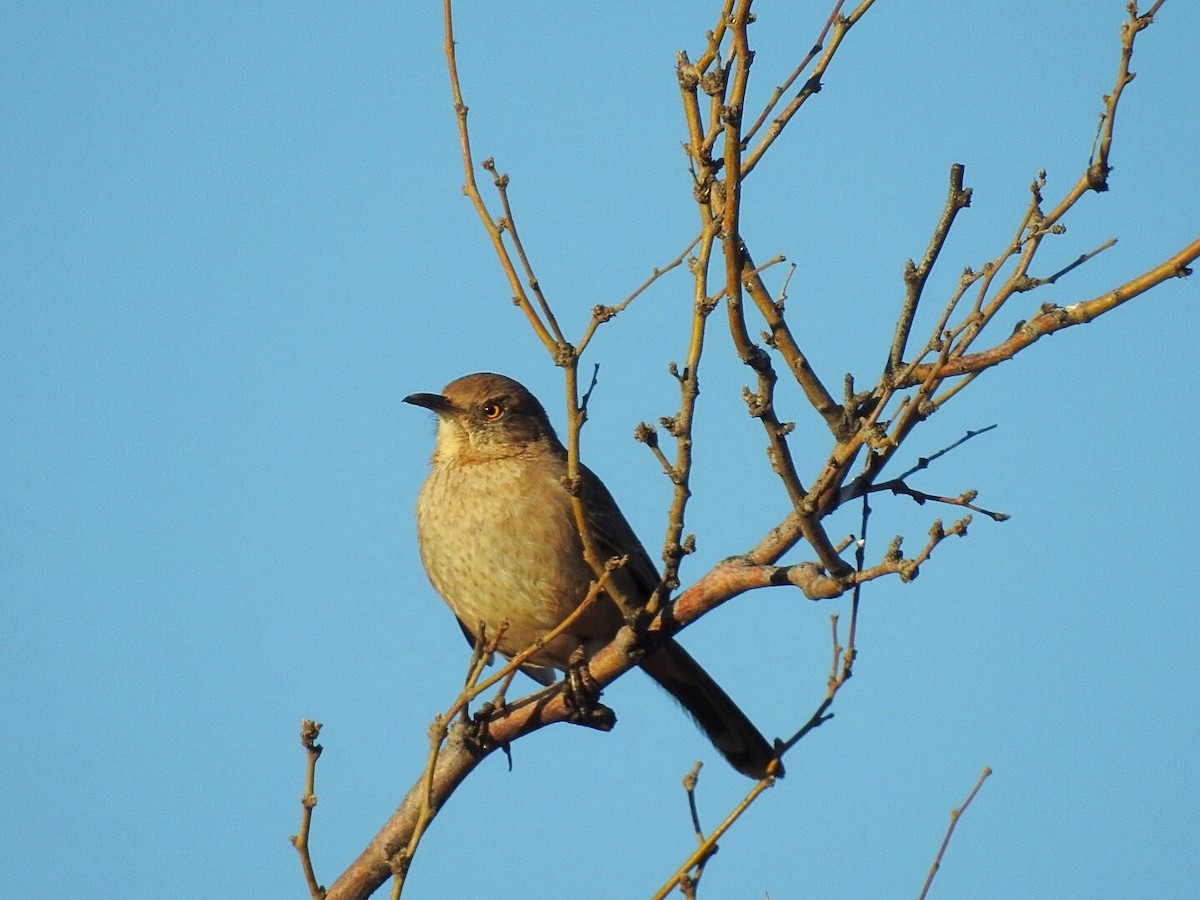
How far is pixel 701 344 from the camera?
3.88 m

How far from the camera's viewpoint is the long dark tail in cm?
672

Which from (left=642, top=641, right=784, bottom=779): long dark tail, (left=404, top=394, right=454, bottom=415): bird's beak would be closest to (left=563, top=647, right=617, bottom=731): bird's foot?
(left=642, top=641, right=784, bottom=779): long dark tail

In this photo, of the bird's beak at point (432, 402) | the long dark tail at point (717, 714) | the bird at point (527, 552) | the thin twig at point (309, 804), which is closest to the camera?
the thin twig at point (309, 804)

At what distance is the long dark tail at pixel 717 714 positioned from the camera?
6.72m

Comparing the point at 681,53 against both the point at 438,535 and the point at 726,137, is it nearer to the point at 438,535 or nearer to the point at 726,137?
the point at 726,137

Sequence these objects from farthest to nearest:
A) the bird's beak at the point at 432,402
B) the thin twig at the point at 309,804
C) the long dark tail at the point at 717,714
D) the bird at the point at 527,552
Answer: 1. the bird's beak at the point at 432,402
2. the long dark tail at the point at 717,714
3. the bird at the point at 527,552
4. the thin twig at the point at 309,804

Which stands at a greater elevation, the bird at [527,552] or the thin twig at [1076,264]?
the bird at [527,552]

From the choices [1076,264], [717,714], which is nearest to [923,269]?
[1076,264]

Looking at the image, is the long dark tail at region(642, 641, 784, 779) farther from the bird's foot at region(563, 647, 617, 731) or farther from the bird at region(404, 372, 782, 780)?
the bird's foot at region(563, 647, 617, 731)

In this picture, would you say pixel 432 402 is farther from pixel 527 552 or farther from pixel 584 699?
pixel 584 699

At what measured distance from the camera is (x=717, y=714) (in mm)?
6805

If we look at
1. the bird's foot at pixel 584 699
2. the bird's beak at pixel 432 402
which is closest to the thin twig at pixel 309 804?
the bird's foot at pixel 584 699

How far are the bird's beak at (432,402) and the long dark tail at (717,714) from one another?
170 cm

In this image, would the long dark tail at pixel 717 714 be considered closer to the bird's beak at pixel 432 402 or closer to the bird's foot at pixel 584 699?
Result: the bird's foot at pixel 584 699
